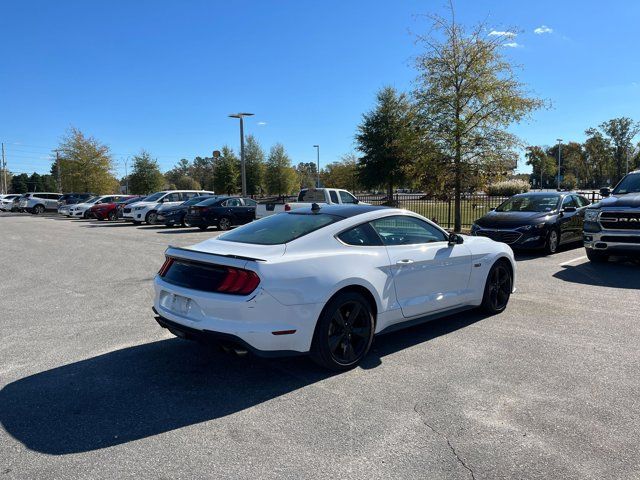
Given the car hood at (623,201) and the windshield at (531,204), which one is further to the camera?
the windshield at (531,204)

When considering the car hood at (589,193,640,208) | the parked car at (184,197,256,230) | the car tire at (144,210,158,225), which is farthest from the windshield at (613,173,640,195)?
the car tire at (144,210,158,225)

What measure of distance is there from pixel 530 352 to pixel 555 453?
1.96 m

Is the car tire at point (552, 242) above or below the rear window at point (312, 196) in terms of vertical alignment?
below

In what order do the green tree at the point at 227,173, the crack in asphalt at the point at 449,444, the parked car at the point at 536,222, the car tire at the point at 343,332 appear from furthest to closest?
the green tree at the point at 227,173 → the parked car at the point at 536,222 → the car tire at the point at 343,332 → the crack in asphalt at the point at 449,444

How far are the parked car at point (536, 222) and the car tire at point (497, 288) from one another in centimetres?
552

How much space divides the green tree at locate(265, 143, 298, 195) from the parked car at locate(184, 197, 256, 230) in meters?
32.6

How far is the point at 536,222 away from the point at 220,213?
13.3 m

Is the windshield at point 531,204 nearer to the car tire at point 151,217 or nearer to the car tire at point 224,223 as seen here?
the car tire at point 224,223

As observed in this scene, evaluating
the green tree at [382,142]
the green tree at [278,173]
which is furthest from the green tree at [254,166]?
the green tree at [382,142]

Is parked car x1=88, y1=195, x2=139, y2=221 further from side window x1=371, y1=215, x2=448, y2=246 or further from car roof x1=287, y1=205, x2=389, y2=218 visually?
side window x1=371, y1=215, x2=448, y2=246

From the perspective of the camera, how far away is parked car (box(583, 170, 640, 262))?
9703 millimetres

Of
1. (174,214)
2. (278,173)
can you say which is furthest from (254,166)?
(174,214)

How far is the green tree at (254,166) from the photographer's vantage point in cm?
5456

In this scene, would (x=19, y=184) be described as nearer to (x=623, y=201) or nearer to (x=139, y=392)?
(x=623, y=201)
